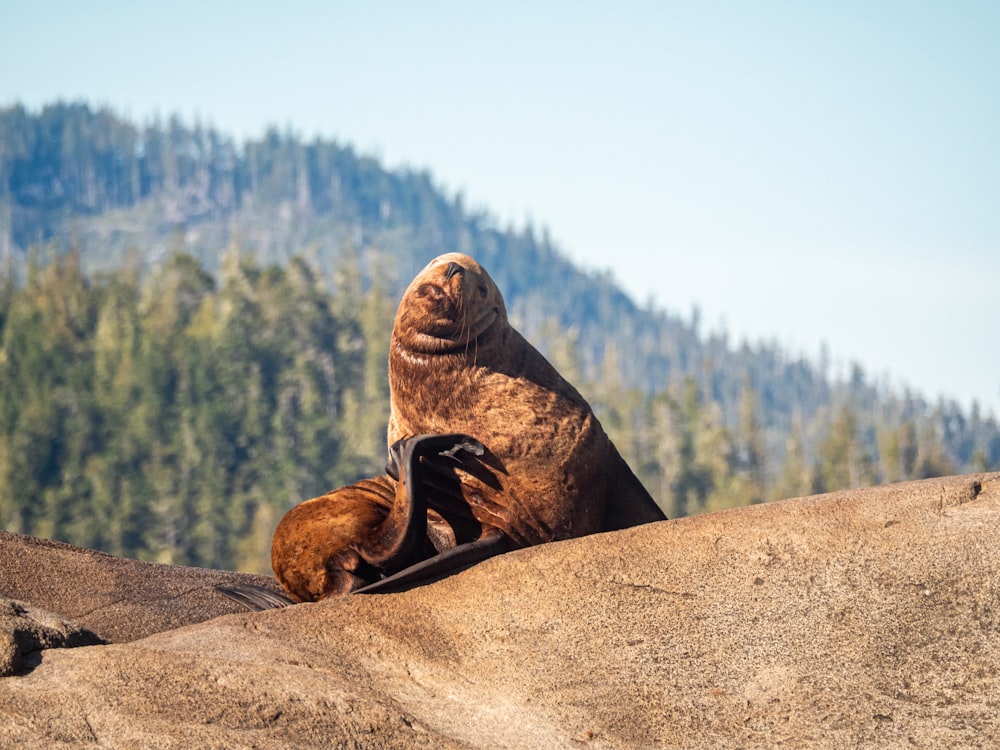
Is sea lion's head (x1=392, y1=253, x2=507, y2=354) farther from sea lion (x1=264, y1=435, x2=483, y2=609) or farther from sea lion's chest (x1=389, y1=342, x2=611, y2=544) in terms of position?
sea lion (x1=264, y1=435, x2=483, y2=609)

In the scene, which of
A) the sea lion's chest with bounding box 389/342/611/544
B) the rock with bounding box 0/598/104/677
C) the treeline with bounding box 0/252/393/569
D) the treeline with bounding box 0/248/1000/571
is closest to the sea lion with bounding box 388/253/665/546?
the sea lion's chest with bounding box 389/342/611/544

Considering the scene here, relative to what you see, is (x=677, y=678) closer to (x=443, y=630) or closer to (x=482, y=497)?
(x=443, y=630)

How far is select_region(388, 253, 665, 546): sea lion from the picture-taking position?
6.90 meters

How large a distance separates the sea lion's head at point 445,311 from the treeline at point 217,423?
227ft

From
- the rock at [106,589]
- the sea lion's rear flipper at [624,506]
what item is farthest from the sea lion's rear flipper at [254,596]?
the sea lion's rear flipper at [624,506]

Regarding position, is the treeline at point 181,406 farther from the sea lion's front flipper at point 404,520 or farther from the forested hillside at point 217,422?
the sea lion's front flipper at point 404,520

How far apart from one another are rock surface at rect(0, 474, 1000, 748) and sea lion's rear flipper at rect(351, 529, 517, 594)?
107 mm

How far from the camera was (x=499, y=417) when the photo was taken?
7.02 metres

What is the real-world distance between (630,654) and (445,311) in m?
2.28

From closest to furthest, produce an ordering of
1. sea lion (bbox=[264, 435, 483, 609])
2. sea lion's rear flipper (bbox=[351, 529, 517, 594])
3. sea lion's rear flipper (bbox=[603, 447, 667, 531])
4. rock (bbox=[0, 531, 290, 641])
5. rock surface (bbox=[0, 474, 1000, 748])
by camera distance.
A: rock surface (bbox=[0, 474, 1000, 748]) → sea lion's rear flipper (bbox=[351, 529, 517, 594]) → sea lion (bbox=[264, 435, 483, 609]) → rock (bbox=[0, 531, 290, 641]) → sea lion's rear flipper (bbox=[603, 447, 667, 531])

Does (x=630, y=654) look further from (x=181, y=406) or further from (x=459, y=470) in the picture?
(x=181, y=406)

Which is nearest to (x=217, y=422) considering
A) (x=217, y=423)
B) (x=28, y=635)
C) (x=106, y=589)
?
(x=217, y=423)

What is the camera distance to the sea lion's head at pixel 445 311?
7.16 m

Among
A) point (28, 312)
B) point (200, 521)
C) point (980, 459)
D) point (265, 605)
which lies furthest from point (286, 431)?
point (265, 605)
